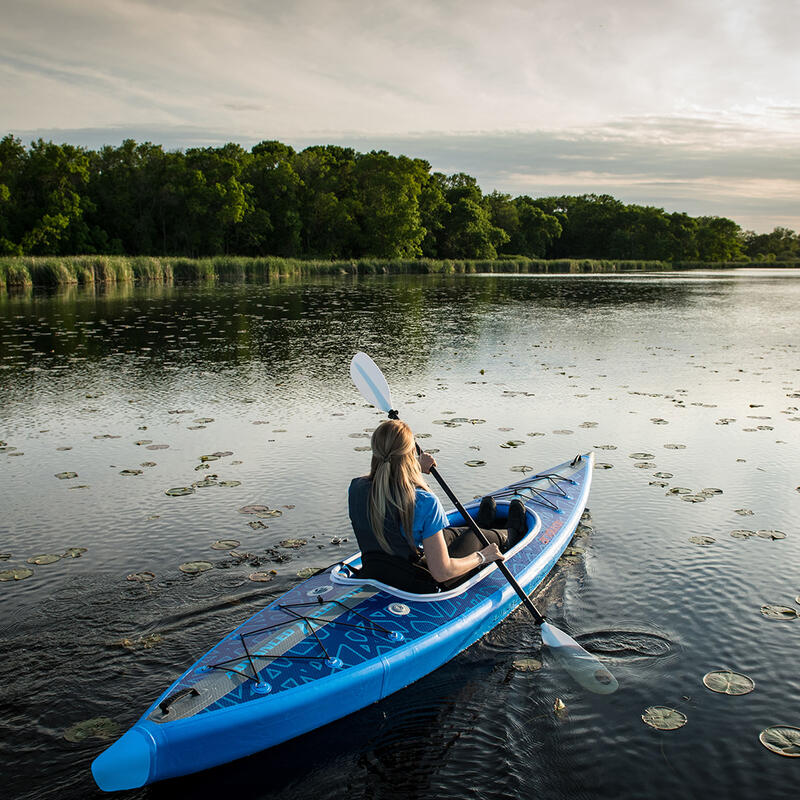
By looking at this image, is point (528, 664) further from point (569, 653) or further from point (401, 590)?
point (401, 590)

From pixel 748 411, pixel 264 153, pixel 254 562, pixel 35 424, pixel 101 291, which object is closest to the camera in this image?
pixel 254 562

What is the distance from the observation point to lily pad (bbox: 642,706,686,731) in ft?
10.4

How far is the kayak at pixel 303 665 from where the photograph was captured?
8.86 ft

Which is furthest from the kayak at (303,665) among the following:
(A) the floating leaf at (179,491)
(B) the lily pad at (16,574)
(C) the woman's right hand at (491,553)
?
(A) the floating leaf at (179,491)

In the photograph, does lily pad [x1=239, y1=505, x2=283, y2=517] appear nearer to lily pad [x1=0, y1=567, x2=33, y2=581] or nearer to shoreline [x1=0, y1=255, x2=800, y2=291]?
lily pad [x1=0, y1=567, x2=33, y2=581]

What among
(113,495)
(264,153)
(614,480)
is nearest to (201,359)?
(113,495)

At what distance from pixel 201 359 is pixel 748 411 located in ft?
29.7

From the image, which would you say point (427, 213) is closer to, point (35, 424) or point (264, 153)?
point (264, 153)

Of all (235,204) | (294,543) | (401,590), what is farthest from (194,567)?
(235,204)

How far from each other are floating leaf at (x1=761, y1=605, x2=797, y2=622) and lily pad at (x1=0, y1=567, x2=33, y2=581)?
4.63 m

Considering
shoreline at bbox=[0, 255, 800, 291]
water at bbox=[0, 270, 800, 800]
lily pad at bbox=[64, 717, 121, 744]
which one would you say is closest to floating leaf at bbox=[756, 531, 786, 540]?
water at bbox=[0, 270, 800, 800]

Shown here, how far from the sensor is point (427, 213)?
8431cm

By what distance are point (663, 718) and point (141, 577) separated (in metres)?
3.19

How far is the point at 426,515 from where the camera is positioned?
11.1 ft
